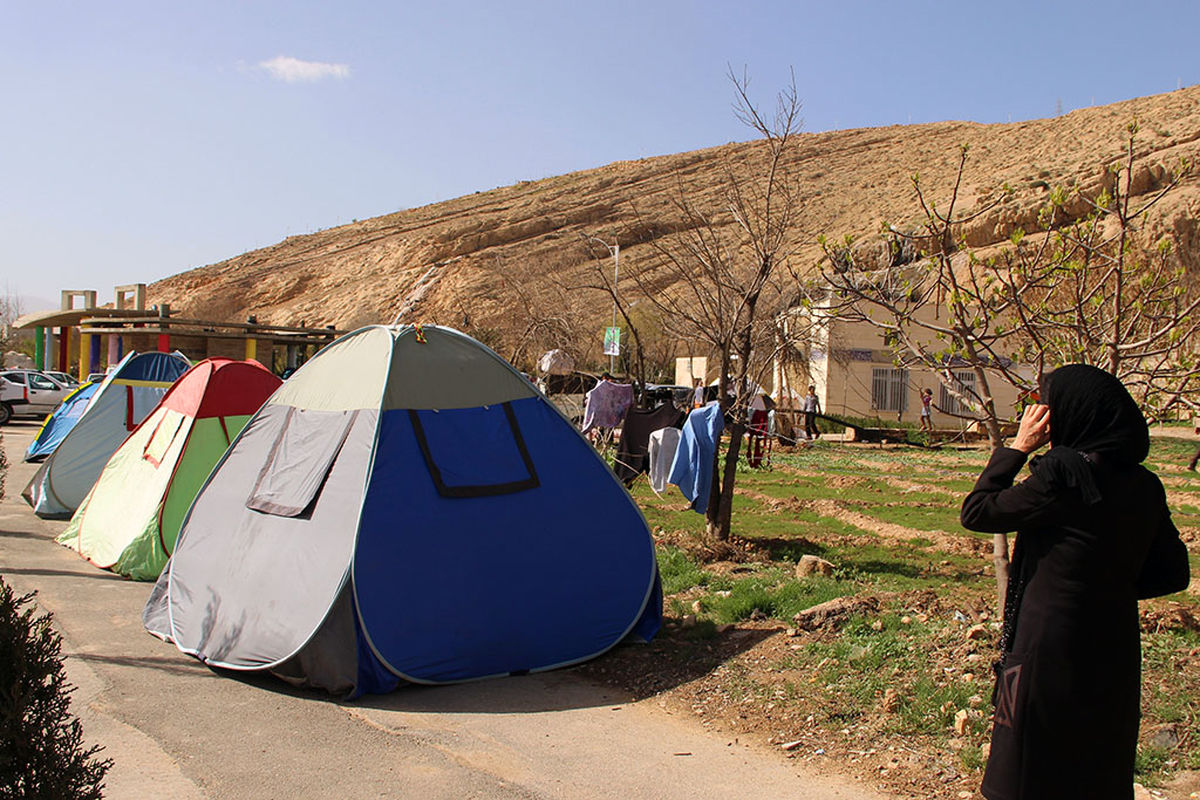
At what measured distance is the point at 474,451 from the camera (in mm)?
6625

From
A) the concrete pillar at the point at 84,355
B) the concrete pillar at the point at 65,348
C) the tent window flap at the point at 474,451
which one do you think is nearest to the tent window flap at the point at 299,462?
the tent window flap at the point at 474,451

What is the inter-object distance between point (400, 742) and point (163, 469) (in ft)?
18.3

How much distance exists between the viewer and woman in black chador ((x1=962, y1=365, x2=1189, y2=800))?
321cm

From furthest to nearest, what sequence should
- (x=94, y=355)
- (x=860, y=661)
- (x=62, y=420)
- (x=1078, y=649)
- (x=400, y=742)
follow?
(x=94, y=355) → (x=62, y=420) → (x=860, y=661) → (x=400, y=742) → (x=1078, y=649)

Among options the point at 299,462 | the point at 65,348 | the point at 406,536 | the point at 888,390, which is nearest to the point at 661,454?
the point at 299,462

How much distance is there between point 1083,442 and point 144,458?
9293mm

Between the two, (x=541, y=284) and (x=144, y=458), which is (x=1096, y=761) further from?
(x=541, y=284)

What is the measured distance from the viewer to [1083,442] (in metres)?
3.25

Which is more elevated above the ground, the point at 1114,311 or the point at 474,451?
the point at 1114,311

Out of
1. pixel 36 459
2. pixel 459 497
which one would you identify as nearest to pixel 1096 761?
pixel 459 497

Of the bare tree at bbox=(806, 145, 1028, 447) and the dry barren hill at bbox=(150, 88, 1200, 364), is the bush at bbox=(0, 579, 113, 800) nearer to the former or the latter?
the bare tree at bbox=(806, 145, 1028, 447)

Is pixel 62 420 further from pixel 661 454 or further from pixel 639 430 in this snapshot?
pixel 661 454

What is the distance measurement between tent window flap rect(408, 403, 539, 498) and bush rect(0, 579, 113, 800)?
11.0 feet

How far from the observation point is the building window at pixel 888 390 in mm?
36781
